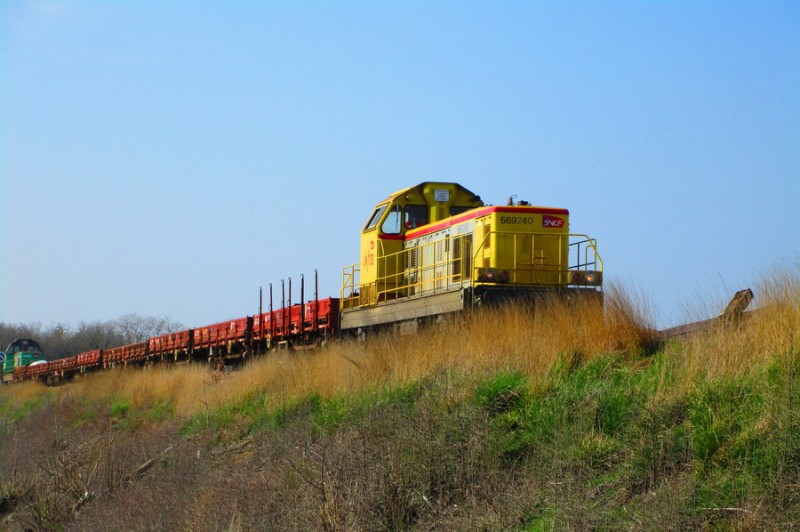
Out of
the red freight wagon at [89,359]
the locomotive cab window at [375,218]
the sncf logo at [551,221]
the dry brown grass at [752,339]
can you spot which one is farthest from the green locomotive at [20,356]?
the dry brown grass at [752,339]

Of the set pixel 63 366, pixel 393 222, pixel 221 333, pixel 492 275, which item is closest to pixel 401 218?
pixel 393 222

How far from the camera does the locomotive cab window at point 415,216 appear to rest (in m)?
18.2

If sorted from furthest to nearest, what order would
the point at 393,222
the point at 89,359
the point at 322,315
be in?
the point at 89,359, the point at 322,315, the point at 393,222

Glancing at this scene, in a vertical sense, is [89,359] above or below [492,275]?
below

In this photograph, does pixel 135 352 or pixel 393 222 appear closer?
pixel 393 222

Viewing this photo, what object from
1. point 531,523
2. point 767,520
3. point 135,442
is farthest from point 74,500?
point 767,520

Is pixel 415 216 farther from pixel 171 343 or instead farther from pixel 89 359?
pixel 89 359

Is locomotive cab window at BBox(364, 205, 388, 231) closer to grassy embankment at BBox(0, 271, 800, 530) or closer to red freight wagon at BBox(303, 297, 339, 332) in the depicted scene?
red freight wagon at BBox(303, 297, 339, 332)

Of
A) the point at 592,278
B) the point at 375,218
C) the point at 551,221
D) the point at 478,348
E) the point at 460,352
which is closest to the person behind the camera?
the point at 478,348

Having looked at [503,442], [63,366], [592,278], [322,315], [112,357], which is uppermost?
[592,278]

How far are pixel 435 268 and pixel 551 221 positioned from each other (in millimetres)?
2240

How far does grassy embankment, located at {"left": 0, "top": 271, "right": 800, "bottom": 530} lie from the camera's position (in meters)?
6.55

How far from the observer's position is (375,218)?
1869 cm

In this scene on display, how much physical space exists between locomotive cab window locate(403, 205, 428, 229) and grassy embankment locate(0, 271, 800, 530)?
173 inches
